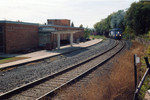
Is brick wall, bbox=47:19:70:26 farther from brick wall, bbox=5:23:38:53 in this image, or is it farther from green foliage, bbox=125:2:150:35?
brick wall, bbox=5:23:38:53

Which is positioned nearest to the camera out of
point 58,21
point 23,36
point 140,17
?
point 23,36

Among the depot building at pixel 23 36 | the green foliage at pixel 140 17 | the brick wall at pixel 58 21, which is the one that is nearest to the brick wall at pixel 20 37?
the depot building at pixel 23 36

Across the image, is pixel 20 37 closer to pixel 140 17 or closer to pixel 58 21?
pixel 58 21

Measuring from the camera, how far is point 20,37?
2356cm

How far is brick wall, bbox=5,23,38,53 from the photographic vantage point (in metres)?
21.4

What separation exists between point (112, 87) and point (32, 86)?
376cm

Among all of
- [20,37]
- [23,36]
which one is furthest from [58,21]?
[20,37]

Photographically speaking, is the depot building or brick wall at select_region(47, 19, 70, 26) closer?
the depot building

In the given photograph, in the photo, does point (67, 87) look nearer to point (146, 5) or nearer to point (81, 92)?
point (81, 92)

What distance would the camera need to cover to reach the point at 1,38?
856 inches

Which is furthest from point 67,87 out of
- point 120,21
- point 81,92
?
point 120,21

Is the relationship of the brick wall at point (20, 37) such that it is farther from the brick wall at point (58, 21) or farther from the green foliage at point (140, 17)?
the green foliage at point (140, 17)

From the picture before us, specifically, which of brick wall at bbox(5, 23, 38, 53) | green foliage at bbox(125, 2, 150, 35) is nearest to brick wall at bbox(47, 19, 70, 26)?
green foliage at bbox(125, 2, 150, 35)

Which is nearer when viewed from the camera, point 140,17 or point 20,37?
point 20,37
